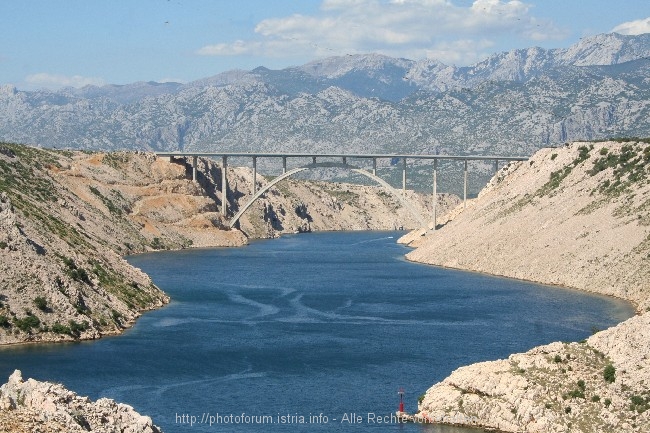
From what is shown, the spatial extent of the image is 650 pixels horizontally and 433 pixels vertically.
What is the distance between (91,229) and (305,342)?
63479 mm

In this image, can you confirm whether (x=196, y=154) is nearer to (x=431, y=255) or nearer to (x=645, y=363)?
(x=431, y=255)

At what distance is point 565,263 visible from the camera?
107750mm

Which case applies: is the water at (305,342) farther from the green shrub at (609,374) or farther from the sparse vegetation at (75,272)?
the green shrub at (609,374)

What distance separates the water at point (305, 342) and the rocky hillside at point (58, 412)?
43.4ft

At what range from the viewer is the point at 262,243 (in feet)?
566

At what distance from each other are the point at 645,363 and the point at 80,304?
125 feet

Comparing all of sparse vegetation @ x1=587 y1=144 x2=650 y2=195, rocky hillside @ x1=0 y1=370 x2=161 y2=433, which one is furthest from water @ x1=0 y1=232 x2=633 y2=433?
sparse vegetation @ x1=587 y1=144 x2=650 y2=195

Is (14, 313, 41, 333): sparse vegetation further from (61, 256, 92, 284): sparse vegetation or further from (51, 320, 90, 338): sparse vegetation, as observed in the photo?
(61, 256, 92, 284): sparse vegetation

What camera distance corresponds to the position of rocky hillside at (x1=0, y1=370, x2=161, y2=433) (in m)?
32.3

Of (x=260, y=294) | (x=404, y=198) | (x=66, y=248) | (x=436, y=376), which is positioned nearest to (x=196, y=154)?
(x=404, y=198)

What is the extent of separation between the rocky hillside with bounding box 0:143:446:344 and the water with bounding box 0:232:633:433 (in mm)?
2769

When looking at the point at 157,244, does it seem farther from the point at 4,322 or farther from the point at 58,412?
the point at 58,412

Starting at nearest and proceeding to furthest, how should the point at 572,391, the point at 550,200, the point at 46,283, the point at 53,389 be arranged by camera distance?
Answer: the point at 53,389
the point at 572,391
the point at 46,283
the point at 550,200

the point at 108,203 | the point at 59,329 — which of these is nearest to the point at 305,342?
the point at 59,329
